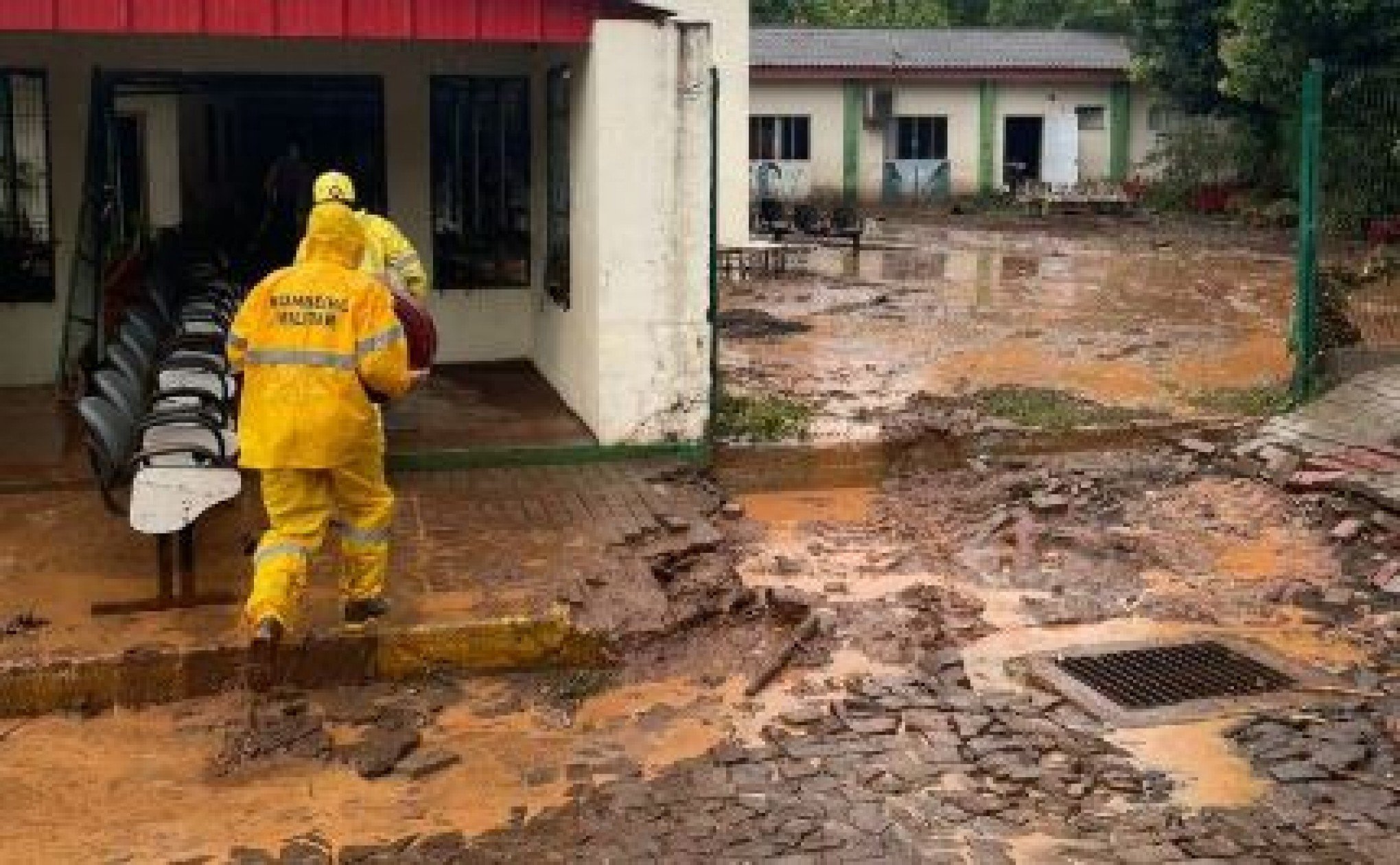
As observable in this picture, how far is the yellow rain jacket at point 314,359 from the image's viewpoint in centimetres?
667

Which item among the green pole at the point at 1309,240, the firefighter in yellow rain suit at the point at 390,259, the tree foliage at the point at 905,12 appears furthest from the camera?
the tree foliage at the point at 905,12

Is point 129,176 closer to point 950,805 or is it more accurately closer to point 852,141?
point 950,805

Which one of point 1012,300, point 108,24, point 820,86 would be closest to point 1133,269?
point 1012,300

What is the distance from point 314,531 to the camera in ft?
22.5

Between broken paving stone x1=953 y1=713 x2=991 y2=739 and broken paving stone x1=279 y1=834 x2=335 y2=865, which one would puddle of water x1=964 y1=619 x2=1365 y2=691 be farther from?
broken paving stone x1=279 y1=834 x2=335 y2=865

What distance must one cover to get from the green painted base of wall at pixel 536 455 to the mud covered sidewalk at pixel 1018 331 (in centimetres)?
70

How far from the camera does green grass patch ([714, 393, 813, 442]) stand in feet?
35.8

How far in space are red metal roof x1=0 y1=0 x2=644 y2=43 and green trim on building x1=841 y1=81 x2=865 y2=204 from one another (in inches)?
1148

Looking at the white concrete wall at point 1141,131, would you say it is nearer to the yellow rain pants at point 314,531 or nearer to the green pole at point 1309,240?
the green pole at point 1309,240

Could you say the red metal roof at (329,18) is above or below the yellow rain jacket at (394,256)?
above

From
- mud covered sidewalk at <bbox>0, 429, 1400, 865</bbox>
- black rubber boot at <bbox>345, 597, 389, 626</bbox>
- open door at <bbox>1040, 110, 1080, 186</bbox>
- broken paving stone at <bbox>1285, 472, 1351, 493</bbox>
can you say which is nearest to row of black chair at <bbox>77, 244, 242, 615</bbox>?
black rubber boot at <bbox>345, 597, 389, 626</bbox>

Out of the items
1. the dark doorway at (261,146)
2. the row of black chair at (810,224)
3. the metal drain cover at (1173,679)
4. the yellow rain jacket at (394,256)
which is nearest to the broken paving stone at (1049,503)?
the metal drain cover at (1173,679)

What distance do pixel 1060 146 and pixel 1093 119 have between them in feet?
3.89

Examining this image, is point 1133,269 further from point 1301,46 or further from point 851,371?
point 851,371
